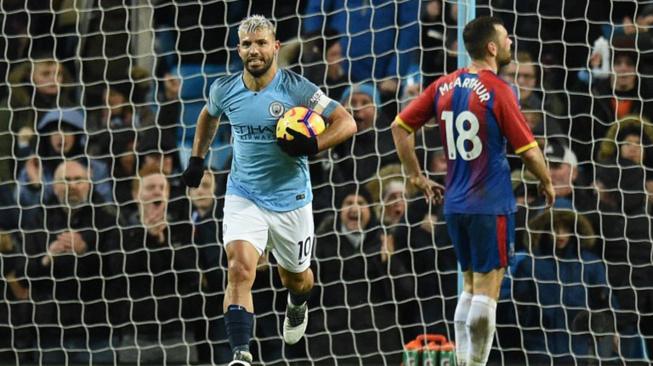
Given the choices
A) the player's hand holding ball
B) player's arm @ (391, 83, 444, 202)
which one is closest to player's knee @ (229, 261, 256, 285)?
the player's hand holding ball

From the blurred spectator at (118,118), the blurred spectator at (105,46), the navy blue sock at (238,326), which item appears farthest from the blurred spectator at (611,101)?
the blurred spectator at (105,46)

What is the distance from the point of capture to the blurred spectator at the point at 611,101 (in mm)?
10141

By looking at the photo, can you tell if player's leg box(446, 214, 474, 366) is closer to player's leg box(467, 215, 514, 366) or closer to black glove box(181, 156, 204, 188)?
player's leg box(467, 215, 514, 366)

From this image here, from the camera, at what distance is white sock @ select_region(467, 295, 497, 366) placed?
791 centimetres

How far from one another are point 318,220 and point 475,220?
2686 mm

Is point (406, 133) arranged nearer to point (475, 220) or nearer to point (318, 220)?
point (475, 220)

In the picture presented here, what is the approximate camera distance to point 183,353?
1047cm

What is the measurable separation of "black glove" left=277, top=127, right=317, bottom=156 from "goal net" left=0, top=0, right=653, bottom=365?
88.9 inches

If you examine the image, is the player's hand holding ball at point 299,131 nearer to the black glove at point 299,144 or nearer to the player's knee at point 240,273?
the black glove at point 299,144

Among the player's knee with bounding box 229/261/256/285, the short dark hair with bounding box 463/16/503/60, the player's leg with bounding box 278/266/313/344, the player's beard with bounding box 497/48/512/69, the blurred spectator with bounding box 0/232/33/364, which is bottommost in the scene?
the blurred spectator with bounding box 0/232/33/364

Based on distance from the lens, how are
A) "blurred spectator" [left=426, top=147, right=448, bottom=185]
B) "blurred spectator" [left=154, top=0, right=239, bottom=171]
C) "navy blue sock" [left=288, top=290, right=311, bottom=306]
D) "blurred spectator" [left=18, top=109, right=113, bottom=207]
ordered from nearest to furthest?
"navy blue sock" [left=288, top=290, right=311, bottom=306] < "blurred spectator" [left=426, top=147, right=448, bottom=185] < "blurred spectator" [left=18, top=109, right=113, bottom=207] < "blurred spectator" [left=154, top=0, right=239, bottom=171]

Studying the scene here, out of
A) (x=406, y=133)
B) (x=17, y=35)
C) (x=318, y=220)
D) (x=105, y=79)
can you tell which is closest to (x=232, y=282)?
(x=406, y=133)

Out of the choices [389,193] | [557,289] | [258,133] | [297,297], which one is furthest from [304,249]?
[557,289]

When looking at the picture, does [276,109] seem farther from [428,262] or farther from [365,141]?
[428,262]
